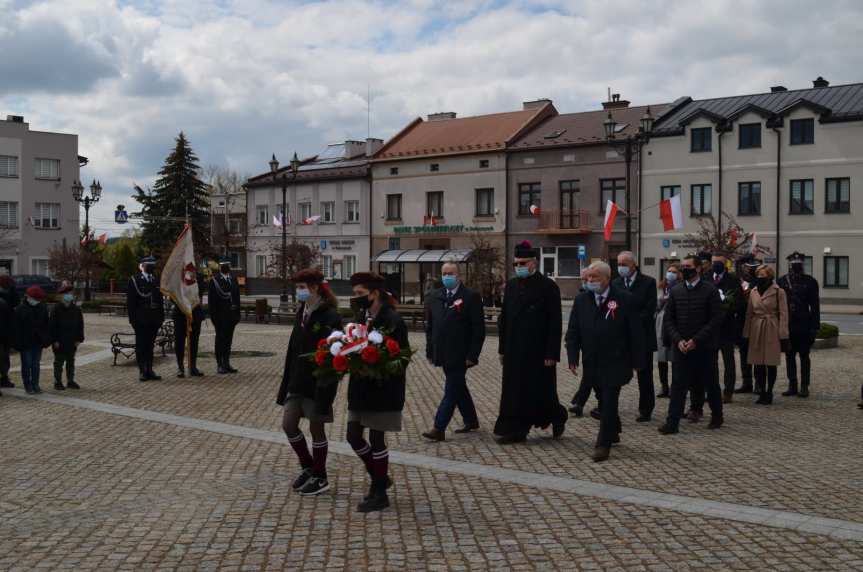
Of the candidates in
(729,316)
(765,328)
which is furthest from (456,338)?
(765,328)

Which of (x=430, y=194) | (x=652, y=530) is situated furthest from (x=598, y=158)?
(x=652, y=530)

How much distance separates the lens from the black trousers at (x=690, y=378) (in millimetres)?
9898

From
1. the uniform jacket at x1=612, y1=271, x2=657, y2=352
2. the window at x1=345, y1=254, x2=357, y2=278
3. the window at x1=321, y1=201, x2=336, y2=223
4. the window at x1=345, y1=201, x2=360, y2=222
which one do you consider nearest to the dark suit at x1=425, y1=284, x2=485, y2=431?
the uniform jacket at x1=612, y1=271, x2=657, y2=352

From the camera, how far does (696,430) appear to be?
10133 mm

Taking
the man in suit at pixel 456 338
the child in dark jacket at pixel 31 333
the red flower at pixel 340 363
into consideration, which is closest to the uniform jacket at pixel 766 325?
the man in suit at pixel 456 338

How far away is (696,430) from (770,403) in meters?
2.65

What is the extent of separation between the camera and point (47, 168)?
66.7 metres

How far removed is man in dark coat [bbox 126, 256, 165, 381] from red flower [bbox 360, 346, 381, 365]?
9.36m

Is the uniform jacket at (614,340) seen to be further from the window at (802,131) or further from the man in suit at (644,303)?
the window at (802,131)

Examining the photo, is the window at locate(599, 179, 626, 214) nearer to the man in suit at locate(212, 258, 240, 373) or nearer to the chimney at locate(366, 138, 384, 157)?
the chimney at locate(366, 138, 384, 157)

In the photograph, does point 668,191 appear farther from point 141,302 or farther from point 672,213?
point 141,302

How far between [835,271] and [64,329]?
3634cm

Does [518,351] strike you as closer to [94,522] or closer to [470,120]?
[94,522]

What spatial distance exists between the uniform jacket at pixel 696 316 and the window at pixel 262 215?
54.8m
